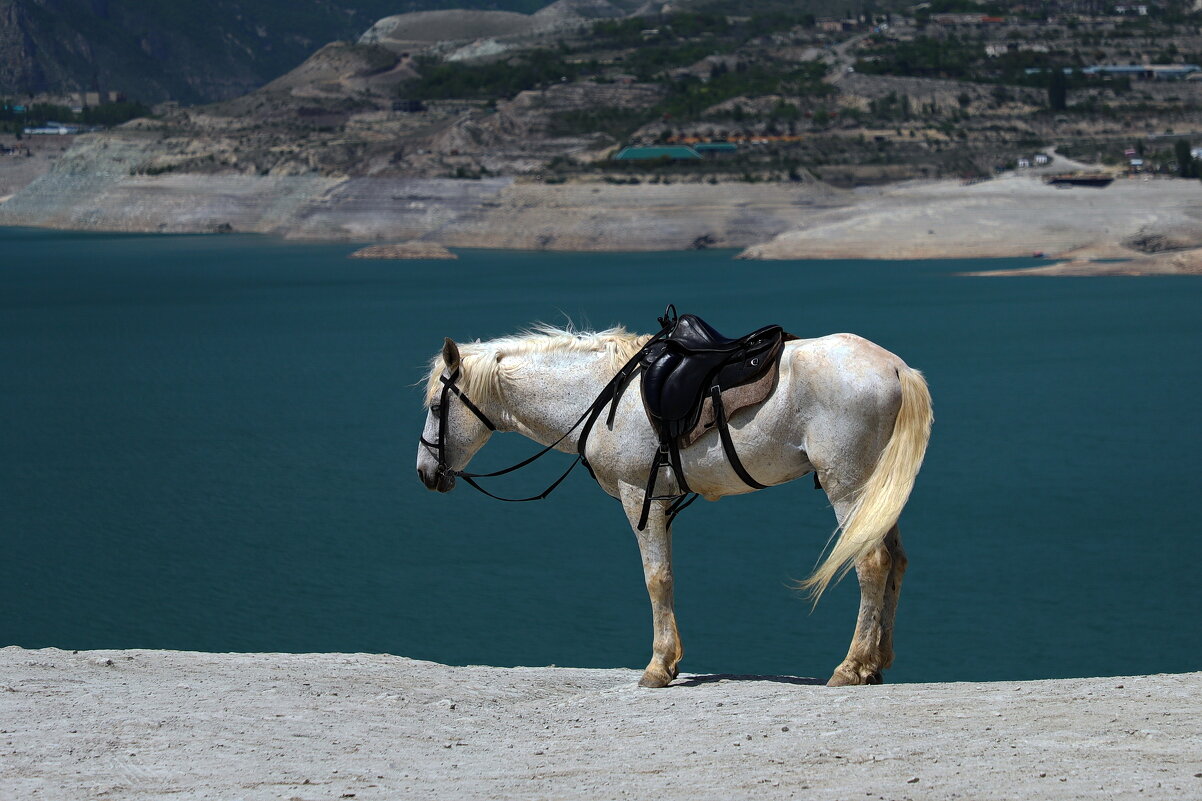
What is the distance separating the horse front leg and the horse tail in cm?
103

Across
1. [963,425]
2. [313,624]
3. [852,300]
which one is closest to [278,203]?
[852,300]

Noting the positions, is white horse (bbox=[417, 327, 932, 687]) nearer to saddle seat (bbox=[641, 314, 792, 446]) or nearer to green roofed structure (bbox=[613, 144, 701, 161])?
saddle seat (bbox=[641, 314, 792, 446])

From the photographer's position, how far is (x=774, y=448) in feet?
35.2

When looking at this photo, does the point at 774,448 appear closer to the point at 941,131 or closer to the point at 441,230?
the point at 441,230

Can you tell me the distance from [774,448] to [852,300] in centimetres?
7588

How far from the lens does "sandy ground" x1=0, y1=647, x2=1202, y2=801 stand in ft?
25.6

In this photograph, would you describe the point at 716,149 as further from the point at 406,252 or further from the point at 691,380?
the point at 691,380

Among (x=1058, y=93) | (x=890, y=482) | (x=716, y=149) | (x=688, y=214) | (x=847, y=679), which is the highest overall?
(x=890, y=482)

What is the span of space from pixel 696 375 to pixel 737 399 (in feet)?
0.97

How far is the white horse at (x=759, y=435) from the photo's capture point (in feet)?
34.0

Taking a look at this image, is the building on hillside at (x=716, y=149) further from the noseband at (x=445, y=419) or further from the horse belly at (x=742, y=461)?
the horse belly at (x=742, y=461)

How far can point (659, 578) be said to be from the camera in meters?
11.0

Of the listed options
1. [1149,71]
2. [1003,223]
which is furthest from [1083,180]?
[1149,71]

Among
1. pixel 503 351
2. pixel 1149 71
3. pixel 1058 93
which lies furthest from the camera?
pixel 1149 71
